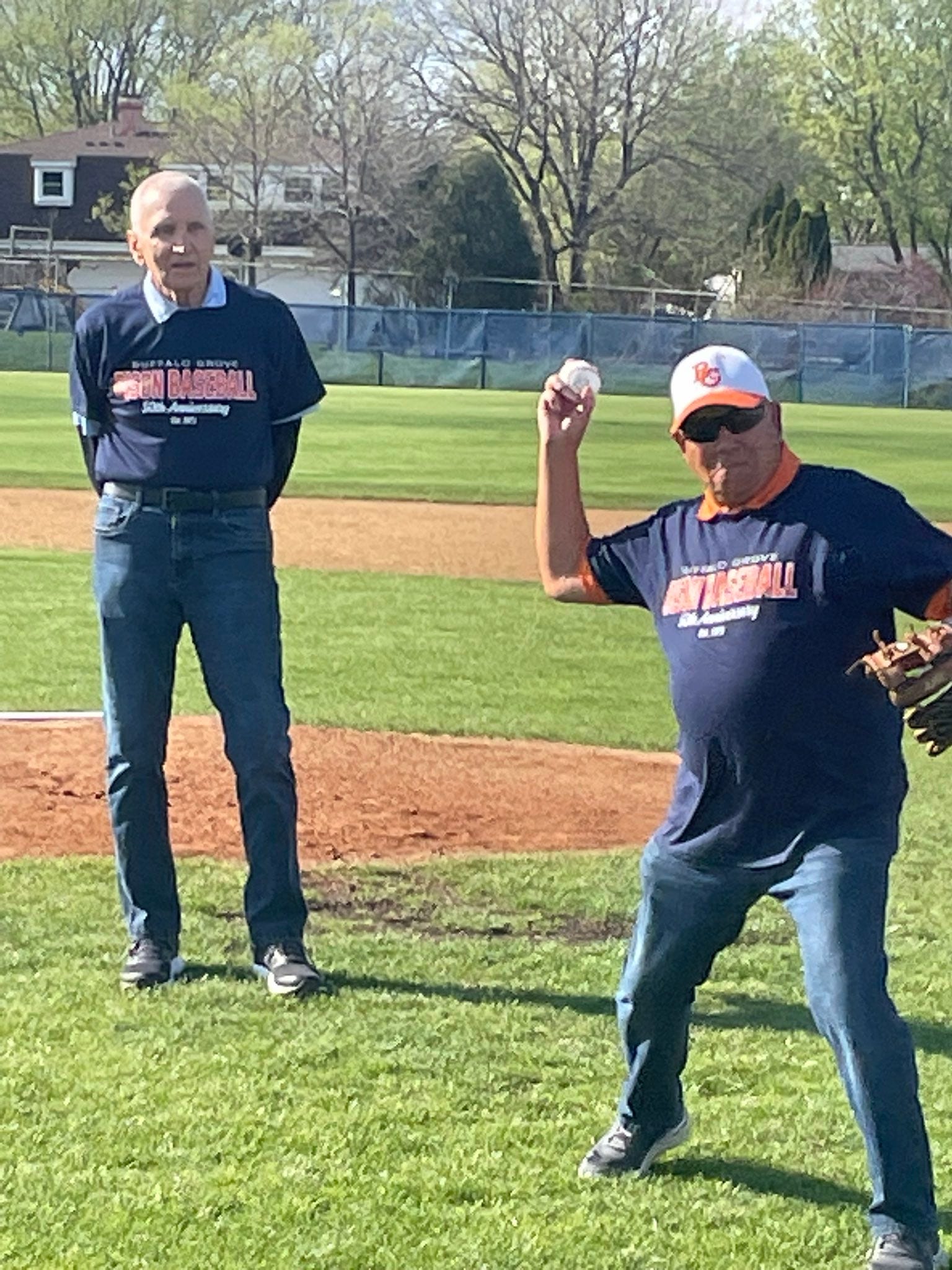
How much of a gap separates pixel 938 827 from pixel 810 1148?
3751 millimetres

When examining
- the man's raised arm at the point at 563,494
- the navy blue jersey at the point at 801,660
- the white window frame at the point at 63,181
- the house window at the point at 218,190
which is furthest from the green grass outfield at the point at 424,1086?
the white window frame at the point at 63,181

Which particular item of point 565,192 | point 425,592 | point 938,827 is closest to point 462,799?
point 938,827

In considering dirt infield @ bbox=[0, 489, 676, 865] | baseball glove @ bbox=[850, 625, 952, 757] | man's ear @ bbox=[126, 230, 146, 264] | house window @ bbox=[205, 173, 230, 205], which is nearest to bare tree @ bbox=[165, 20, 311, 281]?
house window @ bbox=[205, 173, 230, 205]

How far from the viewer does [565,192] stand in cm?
6184

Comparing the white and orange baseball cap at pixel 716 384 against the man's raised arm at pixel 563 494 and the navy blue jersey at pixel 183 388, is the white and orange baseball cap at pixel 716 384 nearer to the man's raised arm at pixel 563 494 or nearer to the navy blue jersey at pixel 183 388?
the man's raised arm at pixel 563 494

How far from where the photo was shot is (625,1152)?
13.9 feet

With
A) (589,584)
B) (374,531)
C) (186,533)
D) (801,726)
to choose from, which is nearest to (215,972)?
(186,533)

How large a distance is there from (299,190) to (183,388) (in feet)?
191

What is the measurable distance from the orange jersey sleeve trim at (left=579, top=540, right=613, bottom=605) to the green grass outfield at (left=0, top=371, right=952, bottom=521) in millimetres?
16926

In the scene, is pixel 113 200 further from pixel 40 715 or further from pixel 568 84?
pixel 40 715

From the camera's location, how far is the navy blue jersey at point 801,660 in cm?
371

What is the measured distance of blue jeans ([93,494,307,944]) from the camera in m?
5.49

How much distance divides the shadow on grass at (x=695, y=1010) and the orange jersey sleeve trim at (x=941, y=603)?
1.98 metres

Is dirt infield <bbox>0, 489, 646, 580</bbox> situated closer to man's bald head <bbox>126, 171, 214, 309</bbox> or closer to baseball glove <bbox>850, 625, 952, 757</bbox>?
man's bald head <bbox>126, 171, 214, 309</bbox>
